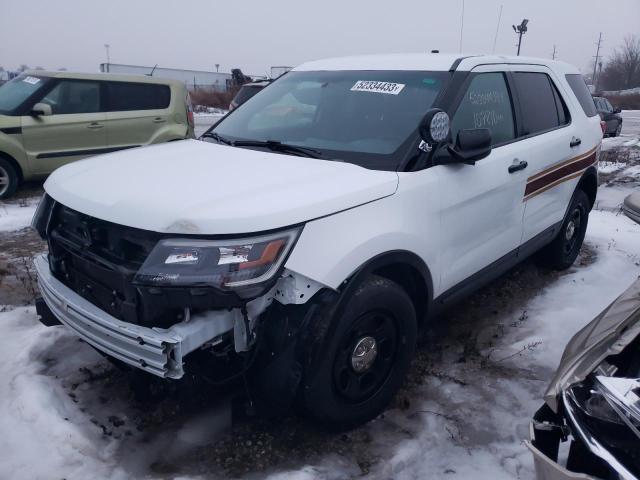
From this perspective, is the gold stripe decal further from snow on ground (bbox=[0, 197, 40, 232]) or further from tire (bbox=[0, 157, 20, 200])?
tire (bbox=[0, 157, 20, 200])

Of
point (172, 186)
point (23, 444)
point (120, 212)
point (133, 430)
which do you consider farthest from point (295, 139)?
point (23, 444)

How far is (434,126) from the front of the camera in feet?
9.34

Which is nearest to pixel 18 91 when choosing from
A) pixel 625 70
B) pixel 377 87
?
pixel 377 87

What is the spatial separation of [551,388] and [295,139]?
79.6 inches

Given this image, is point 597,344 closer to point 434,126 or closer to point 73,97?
point 434,126

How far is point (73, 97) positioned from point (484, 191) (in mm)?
6778

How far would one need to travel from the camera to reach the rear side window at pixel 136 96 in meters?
8.39

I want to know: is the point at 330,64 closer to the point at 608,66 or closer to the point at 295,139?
the point at 295,139

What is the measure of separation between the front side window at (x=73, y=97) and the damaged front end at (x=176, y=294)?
6.13 metres

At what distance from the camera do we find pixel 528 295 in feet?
A: 15.3

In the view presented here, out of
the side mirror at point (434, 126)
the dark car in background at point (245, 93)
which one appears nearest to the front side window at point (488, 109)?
the side mirror at point (434, 126)

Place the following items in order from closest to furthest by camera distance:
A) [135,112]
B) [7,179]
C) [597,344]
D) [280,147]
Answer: [597,344], [280,147], [7,179], [135,112]

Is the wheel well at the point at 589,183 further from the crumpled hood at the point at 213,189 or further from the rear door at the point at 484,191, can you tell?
the crumpled hood at the point at 213,189

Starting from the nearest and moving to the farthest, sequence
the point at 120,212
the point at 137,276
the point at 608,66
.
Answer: the point at 137,276 < the point at 120,212 < the point at 608,66
